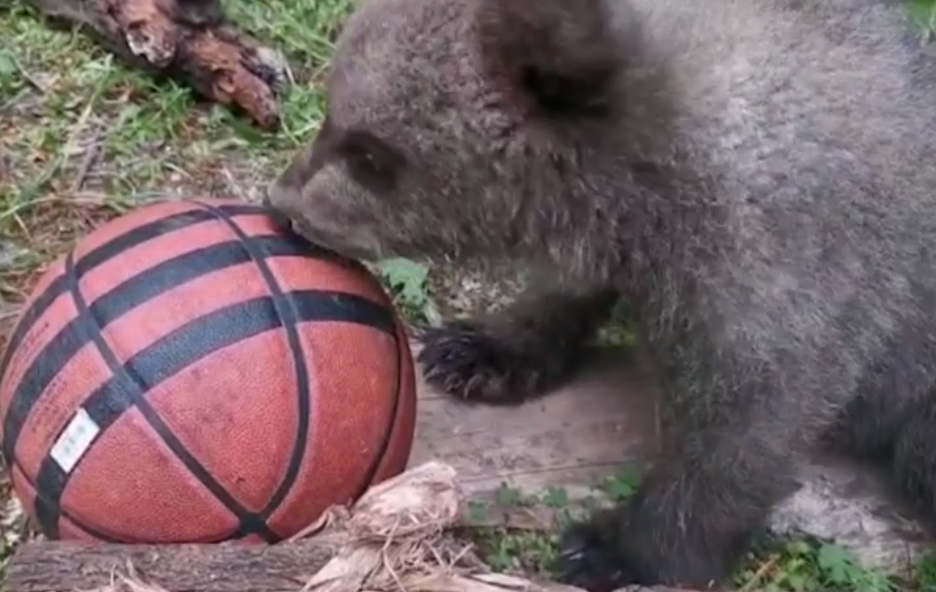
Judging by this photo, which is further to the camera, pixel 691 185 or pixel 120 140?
pixel 120 140

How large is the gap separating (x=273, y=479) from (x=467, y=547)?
1.35ft

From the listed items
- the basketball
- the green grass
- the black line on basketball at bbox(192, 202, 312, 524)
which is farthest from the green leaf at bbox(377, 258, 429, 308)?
the black line on basketball at bbox(192, 202, 312, 524)

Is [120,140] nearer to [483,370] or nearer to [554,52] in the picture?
[483,370]

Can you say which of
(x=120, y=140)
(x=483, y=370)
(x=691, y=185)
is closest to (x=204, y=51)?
(x=120, y=140)

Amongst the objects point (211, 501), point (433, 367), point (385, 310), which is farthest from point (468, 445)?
point (211, 501)

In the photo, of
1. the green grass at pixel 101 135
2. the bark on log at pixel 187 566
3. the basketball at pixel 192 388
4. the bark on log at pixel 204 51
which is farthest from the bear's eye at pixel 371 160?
the bark on log at pixel 204 51

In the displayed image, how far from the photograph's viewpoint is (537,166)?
3191 millimetres

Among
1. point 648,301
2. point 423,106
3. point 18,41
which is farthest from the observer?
point 18,41

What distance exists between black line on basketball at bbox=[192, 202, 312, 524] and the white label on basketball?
374 mm

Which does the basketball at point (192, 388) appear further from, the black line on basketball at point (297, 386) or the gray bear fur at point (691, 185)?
the gray bear fur at point (691, 185)

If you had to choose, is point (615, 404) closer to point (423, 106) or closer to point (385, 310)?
point (385, 310)

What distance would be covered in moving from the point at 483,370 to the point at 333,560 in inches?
47.3

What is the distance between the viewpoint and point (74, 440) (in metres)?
3.20

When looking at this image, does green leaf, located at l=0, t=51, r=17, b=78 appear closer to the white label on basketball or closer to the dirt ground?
the dirt ground
